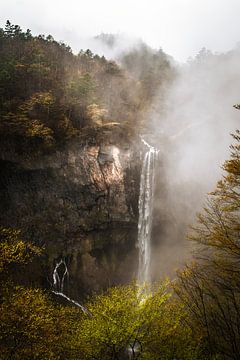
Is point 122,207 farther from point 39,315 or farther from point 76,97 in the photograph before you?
point 39,315

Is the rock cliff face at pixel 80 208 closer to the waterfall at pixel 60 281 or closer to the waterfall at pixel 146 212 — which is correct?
the waterfall at pixel 60 281

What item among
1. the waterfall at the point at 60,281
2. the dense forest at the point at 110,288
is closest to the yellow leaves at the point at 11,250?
the dense forest at the point at 110,288

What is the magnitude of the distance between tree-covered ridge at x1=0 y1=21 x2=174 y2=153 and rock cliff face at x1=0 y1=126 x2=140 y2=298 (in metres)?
2.64

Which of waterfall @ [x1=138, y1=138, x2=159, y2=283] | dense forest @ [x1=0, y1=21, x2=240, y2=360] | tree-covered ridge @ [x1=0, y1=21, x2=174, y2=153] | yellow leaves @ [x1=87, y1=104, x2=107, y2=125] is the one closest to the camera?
dense forest @ [x1=0, y1=21, x2=240, y2=360]

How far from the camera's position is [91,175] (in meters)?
37.3

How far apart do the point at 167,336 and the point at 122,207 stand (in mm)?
23569

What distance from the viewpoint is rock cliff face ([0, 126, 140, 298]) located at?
3234 cm

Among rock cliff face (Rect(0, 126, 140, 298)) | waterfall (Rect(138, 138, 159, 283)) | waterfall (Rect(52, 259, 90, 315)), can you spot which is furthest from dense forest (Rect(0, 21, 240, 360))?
waterfall (Rect(138, 138, 159, 283))

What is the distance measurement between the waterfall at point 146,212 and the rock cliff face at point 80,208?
0.76 meters

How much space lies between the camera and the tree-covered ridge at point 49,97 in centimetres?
3456

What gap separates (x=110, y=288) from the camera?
20.8 m

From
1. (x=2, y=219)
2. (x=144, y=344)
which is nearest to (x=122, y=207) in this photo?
(x=2, y=219)

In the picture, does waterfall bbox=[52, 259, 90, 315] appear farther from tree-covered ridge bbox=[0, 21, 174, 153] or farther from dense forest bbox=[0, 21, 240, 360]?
tree-covered ridge bbox=[0, 21, 174, 153]

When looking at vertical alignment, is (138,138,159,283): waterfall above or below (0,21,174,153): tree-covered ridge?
below
